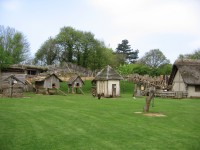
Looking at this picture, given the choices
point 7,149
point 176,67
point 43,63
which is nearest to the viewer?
point 7,149

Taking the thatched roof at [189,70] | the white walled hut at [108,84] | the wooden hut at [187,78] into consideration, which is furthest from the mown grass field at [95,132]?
the thatched roof at [189,70]

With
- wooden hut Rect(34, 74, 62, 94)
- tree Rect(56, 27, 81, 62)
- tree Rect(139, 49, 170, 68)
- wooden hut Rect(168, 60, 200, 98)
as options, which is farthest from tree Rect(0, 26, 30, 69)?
A: tree Rect(139, 49, 170, 68)

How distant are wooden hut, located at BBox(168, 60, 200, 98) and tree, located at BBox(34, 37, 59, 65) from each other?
39806mm

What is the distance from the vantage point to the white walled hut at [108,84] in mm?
42322

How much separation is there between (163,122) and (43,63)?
73005 mm

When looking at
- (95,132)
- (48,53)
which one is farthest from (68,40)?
(95,132)

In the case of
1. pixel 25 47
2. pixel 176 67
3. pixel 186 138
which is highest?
pixel 25 47

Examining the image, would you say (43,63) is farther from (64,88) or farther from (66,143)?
(66,143)

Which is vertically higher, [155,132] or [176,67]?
[176,67]

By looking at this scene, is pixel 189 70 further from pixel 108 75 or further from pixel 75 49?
pixel 75 49

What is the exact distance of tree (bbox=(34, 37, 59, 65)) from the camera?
81.3 meters

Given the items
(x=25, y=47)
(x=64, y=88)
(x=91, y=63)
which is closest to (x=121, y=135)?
(x=64, y=88)

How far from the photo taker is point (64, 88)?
181ft

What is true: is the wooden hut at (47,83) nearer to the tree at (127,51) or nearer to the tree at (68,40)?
the tree at (68,40)
